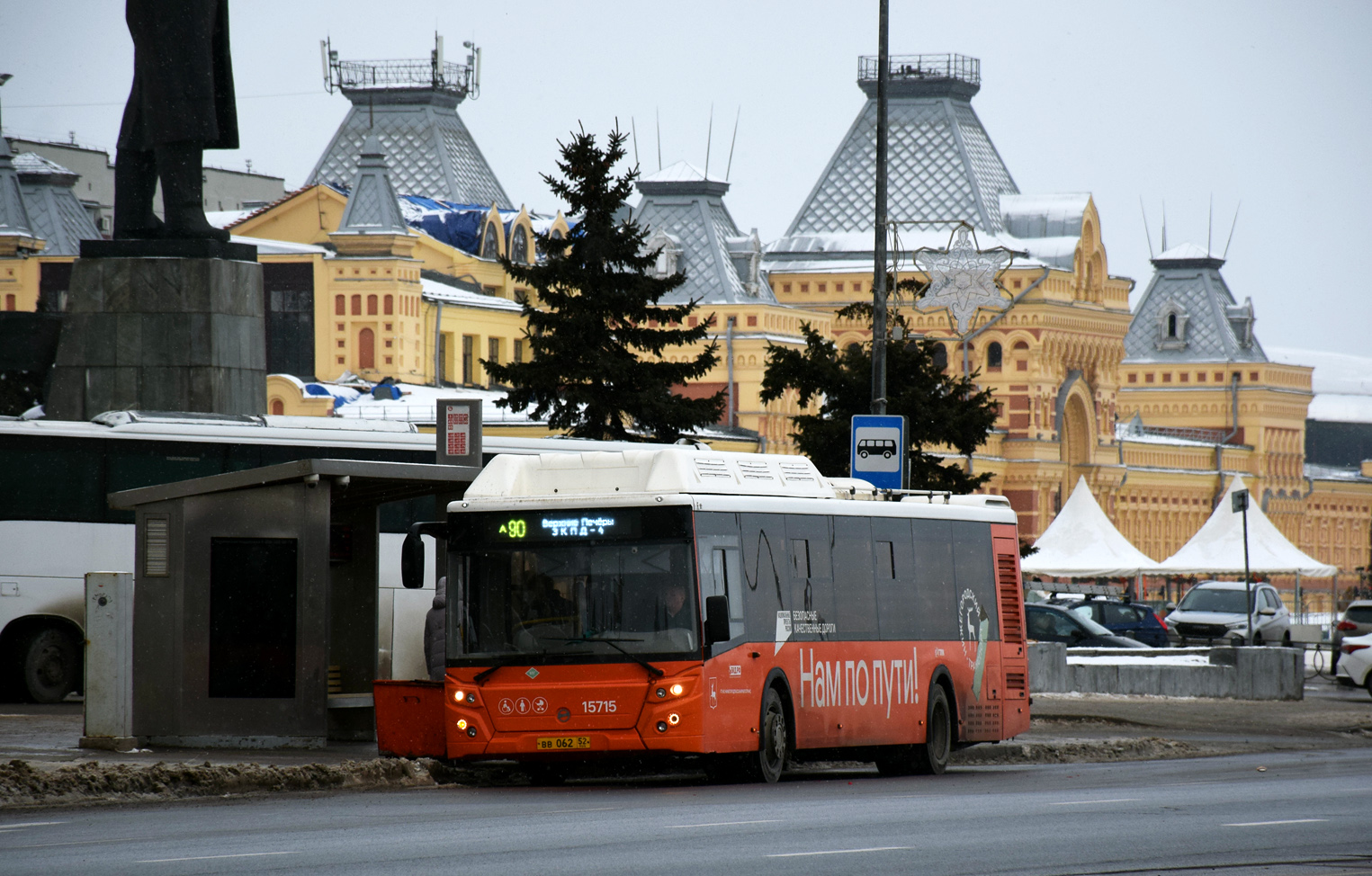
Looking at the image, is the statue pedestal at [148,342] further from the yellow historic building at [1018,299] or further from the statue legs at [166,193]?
the yellow historic building at [1018,299]

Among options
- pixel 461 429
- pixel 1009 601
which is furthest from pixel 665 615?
pixel 1009 601

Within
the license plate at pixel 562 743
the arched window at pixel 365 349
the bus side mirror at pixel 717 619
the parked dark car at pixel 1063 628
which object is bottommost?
the license plate at pixel 562 743

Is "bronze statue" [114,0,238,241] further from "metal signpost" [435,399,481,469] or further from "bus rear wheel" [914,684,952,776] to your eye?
"bus rear wheel" [914,684,952,776]

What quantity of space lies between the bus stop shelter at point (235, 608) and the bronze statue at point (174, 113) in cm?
1104

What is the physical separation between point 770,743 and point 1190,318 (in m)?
105

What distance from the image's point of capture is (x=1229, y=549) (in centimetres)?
6400

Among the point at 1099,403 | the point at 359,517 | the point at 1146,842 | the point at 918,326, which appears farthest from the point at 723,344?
the point at 1146,842

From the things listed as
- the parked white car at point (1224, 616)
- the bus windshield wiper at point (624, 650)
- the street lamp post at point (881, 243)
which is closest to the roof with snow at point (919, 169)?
the parked white car at point (1224, 616)

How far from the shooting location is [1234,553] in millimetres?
63688

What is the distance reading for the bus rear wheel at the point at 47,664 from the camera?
28438 mm

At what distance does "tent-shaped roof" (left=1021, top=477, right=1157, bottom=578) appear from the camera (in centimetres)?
6131

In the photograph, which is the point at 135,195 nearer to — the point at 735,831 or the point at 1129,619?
the point at 735,831

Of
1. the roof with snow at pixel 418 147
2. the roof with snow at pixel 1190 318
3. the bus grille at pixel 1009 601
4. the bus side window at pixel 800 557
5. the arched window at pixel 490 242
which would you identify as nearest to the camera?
the bus side window at pixel 800 557

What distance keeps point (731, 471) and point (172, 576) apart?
5.05 meters
